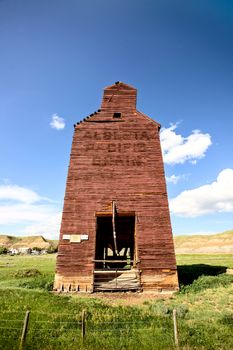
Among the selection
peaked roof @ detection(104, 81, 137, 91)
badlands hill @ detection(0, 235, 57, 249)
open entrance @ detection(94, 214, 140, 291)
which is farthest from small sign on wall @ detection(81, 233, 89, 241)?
badlands hill @ detection(0, 235, 57, 249)

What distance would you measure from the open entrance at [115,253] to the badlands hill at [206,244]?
70166 mm

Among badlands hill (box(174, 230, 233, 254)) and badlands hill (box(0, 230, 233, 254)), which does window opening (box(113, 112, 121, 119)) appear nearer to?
badlands hill (box(0, 230, 233, 254))

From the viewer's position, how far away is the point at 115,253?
89.1ft

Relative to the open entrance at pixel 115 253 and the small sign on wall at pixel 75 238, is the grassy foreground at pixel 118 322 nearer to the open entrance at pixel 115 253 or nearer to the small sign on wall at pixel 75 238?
the open entrance at pixel 115 253

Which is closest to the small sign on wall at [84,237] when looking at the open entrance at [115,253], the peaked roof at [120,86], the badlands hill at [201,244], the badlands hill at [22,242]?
the open entrance at [115,253]

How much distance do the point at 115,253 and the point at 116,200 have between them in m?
7.08

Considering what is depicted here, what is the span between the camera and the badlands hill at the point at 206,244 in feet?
327

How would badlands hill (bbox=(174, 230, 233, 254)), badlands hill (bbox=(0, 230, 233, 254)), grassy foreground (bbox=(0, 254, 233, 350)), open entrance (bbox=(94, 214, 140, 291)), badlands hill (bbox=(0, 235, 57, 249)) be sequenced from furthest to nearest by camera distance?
badlands hill (bbox=(0, 235, 57, 249)), badlands hill (bbox=(174, 230, 233, 254)), badlands hill (bbox=(0, 230, 233, 254)), open entrance (bbox=(94, 214, 140, 291)), grassy foreground (bbox=(0, 254, 233, 350))

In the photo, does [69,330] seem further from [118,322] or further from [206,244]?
[206,244]

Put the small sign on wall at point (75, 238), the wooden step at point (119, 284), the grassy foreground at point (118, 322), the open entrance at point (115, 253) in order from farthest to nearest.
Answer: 1. the small sign on wall at point (75, 238)
2. the open entrance at point (115, 253)
3. the wooden step at point (119, 284)
4. the grassy foreground at point (118, 322)

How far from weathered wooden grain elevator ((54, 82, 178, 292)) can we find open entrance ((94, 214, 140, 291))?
0.08 metres

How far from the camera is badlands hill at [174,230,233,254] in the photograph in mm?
99550

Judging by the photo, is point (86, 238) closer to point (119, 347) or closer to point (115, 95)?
point (119, 347)

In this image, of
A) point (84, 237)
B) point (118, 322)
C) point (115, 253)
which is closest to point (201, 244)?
point (115, 253)
